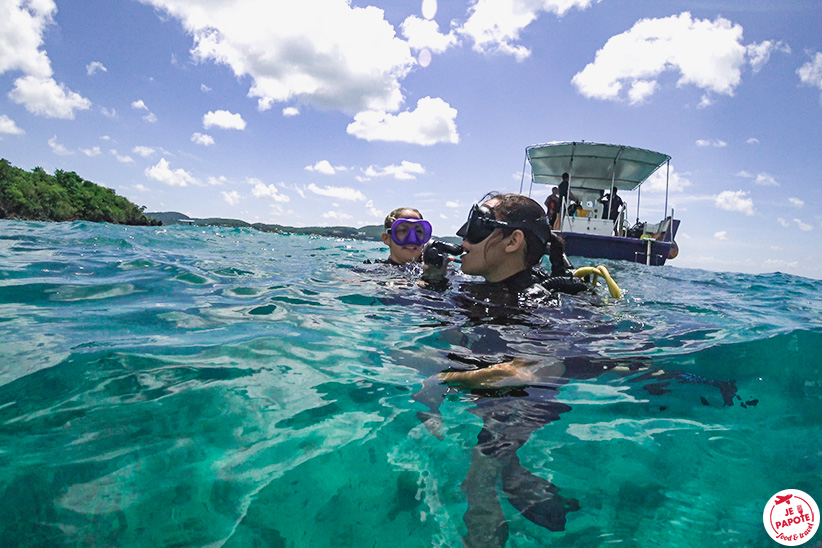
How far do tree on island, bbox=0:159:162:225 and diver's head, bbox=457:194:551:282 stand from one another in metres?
49.6

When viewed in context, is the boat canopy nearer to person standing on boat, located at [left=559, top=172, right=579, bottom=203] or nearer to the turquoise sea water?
person standing on boat, located at [left=559, top=172, right=579, bottom=203]

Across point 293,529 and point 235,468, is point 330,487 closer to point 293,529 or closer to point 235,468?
point 293,529

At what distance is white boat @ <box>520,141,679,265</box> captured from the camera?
12453 mm

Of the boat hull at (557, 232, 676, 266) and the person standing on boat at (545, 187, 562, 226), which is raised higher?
the person standing on boat at (545, 187, 562, 226)

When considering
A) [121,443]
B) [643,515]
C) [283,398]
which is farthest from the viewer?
[283,398]

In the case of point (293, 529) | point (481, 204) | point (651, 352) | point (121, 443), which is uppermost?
point (481, 204)

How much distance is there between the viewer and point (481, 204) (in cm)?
343

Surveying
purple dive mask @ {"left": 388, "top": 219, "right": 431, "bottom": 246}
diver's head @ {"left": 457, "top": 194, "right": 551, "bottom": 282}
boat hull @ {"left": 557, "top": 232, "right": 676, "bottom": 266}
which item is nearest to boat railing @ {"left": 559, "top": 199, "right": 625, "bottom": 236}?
boat hull @ {"left": 557, "top": 232, "right": 676, "bottom": 266}

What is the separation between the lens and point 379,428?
1.84 metres

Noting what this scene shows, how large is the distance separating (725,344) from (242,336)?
332 cm

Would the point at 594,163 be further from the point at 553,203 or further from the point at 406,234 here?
the point at 406,234

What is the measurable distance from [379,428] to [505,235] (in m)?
1.95

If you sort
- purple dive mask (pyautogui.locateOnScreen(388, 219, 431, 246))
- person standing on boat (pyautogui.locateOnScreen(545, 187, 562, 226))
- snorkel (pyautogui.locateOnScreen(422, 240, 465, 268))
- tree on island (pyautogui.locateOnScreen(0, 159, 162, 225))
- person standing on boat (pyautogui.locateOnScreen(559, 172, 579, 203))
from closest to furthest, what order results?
snorkel (pyautogui.locateOnScreen(422, 240, 465, 268))
purple dive mask (pyautogui.locateOnScreen(388, 219, 431, 246))
person standing on boat (pyautogui.locateOnScreen(559, 172, 579, 203))
person standing on boat (pyautogui.locateOnScreen(545, 187, 562, 226))
tree on island (pyautogui.locateOnScreen(0, 159, 162, 225))

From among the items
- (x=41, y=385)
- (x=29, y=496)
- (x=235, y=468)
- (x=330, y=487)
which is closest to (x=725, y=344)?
(x=330, y=487)
